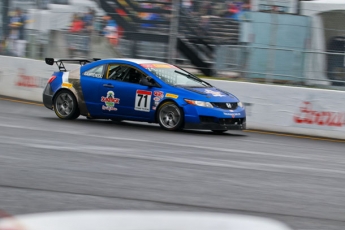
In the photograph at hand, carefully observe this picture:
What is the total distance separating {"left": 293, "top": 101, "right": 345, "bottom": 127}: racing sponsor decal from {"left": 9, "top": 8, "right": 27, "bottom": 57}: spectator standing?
843 cm

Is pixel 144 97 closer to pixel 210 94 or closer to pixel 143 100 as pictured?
pixel 143 100

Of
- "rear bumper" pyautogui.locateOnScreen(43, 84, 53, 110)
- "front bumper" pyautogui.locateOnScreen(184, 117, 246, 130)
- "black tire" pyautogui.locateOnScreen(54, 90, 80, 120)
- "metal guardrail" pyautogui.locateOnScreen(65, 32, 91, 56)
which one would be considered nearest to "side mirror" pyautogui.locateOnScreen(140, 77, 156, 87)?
"front bumper" pyautogui.locateOnScreen(184, 117, 246, 130)

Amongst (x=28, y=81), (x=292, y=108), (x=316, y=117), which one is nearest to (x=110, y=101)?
(x=292, y=108)

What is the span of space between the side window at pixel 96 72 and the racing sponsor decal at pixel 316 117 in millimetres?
4315

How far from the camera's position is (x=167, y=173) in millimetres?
8656

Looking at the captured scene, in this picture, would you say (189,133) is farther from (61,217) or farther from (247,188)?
(61,217)

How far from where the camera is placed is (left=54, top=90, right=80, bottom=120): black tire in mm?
15062

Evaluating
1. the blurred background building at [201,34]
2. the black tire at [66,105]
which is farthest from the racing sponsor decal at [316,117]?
the black tire at [66,105]

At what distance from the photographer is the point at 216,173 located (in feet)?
29.1

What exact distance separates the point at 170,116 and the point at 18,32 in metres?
8.23

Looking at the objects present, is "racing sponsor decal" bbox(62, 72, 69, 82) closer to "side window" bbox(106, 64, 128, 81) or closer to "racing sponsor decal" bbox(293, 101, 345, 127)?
"side window" bbox(106, 64, 128, 81)

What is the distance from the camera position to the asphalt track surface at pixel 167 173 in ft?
22.2

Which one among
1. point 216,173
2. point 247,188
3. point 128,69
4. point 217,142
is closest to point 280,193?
point 247,188

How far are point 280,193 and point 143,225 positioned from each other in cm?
541
